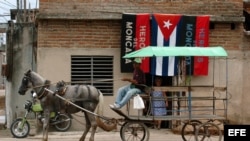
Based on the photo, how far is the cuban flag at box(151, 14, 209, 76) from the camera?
14.1 m

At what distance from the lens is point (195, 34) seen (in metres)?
14.5

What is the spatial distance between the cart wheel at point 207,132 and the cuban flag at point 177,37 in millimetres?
2670

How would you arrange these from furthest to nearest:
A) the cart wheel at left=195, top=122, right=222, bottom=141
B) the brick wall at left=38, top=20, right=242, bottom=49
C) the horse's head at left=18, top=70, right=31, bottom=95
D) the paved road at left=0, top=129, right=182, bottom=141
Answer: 1. the brick wall at left=38, top=20, right=242, bottom=49
2. the paved road at left=0, top=129, right=182, bottom=141
3. the horse's head at left=18, top=70, right=31, bottom=95
4. the cart wheel at left=195, top=122, right=222, bottom=141

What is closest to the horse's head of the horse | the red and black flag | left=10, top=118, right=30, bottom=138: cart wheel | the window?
the horse

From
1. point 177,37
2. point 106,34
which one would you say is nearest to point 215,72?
point 177,37

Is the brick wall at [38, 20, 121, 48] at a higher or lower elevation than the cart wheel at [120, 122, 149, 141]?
higher

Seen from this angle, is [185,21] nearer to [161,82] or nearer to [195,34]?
[195,34]

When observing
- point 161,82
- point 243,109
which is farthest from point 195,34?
point 243,109

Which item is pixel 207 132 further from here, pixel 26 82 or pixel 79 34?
pixel 79 34

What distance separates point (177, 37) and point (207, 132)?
12.6 ft

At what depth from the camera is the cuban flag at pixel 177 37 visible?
1408 cm

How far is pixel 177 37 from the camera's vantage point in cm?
1431

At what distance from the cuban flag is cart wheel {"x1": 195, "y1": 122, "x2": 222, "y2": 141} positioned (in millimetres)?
2670

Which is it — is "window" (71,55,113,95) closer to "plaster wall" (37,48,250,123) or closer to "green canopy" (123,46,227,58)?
"plaster wall" (37,48,250,123)
